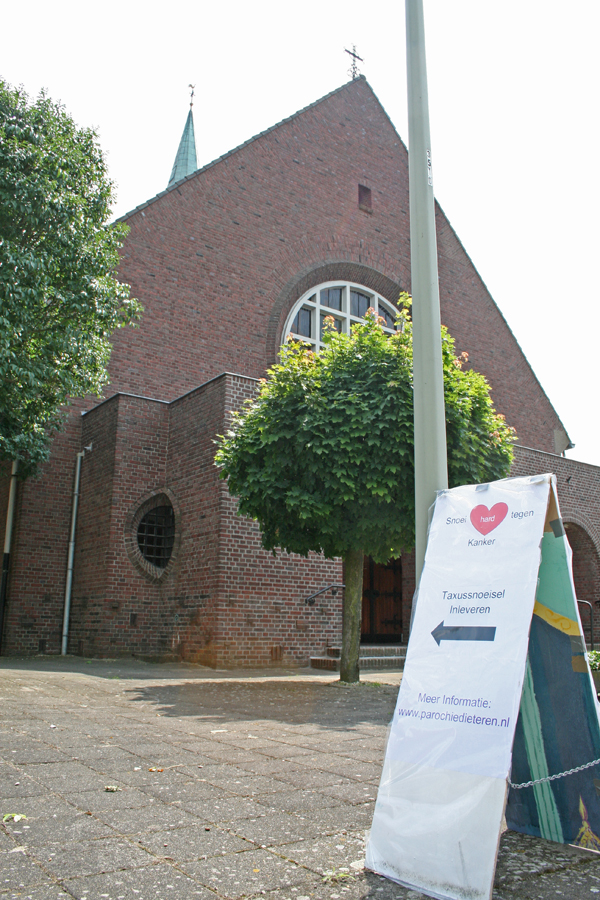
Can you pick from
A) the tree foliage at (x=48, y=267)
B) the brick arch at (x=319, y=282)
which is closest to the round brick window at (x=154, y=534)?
the tree foliage at (x=48, y=267)

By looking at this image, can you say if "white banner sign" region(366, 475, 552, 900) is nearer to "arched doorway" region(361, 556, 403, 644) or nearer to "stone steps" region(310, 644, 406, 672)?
"stone steps" region(310, 644, 406, 672)

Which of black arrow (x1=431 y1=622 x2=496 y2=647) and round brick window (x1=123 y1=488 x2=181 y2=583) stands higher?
round brick window (x1=123 y1=488 x2=181 y2=583)

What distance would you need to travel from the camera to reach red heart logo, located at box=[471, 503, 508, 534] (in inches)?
123

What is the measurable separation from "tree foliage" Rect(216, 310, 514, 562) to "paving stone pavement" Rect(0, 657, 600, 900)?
9.20 feet

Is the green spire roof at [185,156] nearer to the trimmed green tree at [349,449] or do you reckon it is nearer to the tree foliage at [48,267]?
the tree foliage at [48,267]

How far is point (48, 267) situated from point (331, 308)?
30.2 ft

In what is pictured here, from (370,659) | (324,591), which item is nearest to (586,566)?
(370,659)

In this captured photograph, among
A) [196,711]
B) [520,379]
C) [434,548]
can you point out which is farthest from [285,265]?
[434,548]

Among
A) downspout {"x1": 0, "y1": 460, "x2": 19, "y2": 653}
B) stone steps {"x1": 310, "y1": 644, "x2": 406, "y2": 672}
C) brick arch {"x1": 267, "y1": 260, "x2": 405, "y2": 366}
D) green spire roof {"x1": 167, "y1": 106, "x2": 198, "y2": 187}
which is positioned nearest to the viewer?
stone steps {"x1": 310, "y1": 644, "x2": 406, "y2": 672}

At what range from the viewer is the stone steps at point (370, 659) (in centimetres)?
1239

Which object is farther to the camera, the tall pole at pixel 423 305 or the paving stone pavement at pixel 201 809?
the tall pole at pixel 423 305

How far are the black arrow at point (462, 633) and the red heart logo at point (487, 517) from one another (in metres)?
0.44

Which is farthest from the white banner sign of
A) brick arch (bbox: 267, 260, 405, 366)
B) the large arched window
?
the large arched window

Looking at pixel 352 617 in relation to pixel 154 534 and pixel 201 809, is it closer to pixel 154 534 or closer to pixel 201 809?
pixel 154 534
